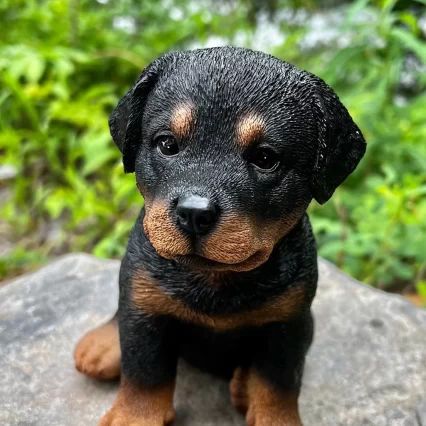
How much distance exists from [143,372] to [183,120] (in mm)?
638

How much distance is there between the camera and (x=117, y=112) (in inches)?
51.4

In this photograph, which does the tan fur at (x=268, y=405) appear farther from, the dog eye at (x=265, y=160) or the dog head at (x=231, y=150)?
the dog eye at (x=265, y=160)

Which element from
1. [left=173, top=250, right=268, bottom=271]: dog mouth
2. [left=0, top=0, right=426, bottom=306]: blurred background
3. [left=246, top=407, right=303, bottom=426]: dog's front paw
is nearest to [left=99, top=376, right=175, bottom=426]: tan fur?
[left=246, top=407, right=303, bottom=426]: dog's front paw

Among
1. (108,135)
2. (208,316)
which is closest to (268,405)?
(208,316)

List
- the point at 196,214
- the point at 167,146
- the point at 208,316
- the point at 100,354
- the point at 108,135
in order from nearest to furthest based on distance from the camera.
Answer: the point at 196,214 < the point at 167,146 < the point at 208,316 < the point at 100,354 < the point at 108,135

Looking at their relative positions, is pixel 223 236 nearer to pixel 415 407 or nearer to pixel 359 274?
pixel 415 407

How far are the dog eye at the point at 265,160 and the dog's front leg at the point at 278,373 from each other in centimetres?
41

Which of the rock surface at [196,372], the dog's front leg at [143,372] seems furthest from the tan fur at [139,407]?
the rock surface at [196,372]

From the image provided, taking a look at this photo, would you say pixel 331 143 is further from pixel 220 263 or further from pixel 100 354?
pixel 100 354

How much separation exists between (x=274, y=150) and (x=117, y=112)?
388 mm

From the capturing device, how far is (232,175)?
1.10m

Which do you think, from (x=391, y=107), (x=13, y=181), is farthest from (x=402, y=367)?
(x=13, y=181)

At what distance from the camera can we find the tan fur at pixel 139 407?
4.67ft

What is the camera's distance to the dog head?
1093 mm
